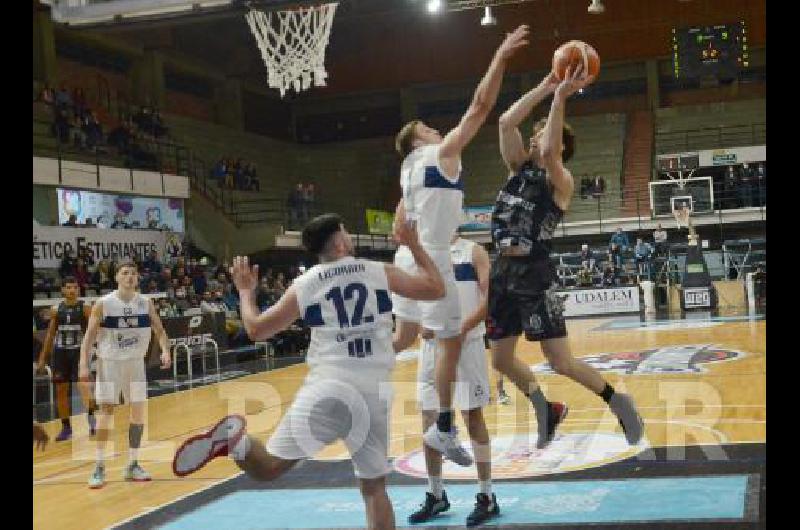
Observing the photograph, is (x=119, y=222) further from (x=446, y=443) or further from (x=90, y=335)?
(x=446, y=443)

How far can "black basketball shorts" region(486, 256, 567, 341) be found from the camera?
5.42 m

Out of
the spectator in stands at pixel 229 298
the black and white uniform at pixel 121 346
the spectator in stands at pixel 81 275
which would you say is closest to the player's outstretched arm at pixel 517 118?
the black and white uniform at pixel 121 346

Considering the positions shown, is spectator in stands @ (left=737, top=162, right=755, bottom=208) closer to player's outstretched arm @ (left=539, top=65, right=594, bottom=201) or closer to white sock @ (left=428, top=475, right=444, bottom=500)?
player's outstretched arm @ (left=539, top=65, right=594, bottom=201)

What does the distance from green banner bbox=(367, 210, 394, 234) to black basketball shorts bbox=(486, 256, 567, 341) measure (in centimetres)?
2055

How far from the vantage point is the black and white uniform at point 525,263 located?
5465 mm

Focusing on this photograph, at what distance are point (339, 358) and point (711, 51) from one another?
21.7 meters

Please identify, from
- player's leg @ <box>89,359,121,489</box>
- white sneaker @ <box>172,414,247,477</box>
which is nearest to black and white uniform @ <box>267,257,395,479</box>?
white sneaker @ <box>172,414,247,477</box>

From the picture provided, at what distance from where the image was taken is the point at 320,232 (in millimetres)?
4441

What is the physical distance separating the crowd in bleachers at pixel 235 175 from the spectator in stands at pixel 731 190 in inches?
528

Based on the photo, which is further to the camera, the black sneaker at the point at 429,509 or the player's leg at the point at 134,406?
the player's leg at the point at 134,406

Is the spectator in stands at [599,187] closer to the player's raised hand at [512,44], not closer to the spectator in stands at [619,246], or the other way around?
the spectator in stands at [619,246]

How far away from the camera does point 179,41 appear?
1106 inches

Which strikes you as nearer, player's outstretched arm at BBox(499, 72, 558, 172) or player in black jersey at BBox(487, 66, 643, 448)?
player's outstretched arm at BBox(499, 72, 558, 172)
